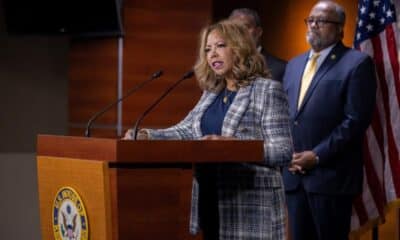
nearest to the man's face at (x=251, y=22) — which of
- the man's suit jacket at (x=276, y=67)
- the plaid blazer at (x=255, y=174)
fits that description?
the man's suit jacket at (x=276, y=67)

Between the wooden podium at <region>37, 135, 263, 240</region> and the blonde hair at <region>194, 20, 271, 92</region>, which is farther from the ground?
the blonde hair at <region>194, 20, 271, 92</region>

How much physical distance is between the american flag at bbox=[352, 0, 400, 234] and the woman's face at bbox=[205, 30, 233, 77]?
5.49 ft

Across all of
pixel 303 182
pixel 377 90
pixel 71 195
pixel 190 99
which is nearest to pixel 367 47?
pixel 377 90

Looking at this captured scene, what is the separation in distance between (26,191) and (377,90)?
2.69 m

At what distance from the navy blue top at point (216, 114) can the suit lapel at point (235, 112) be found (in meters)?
0.04

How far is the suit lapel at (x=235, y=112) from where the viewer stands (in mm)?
3441

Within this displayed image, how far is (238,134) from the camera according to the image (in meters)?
3.45

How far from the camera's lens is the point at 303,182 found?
15.3 ft

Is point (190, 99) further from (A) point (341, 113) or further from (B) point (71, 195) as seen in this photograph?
(B) point (71, 195)

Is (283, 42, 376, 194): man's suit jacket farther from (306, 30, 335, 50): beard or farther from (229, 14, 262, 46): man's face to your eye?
(229, 14, 262, 46): man's face

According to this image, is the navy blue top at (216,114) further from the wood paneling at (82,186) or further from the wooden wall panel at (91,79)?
the wooden wall panel at (91,79)

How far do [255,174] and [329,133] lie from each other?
4.38ft

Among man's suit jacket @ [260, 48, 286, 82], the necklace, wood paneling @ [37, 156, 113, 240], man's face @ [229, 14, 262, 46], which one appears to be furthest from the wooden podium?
man's face @ [229, 14, 262, 46]

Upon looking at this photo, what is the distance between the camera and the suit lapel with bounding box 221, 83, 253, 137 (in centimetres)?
344
